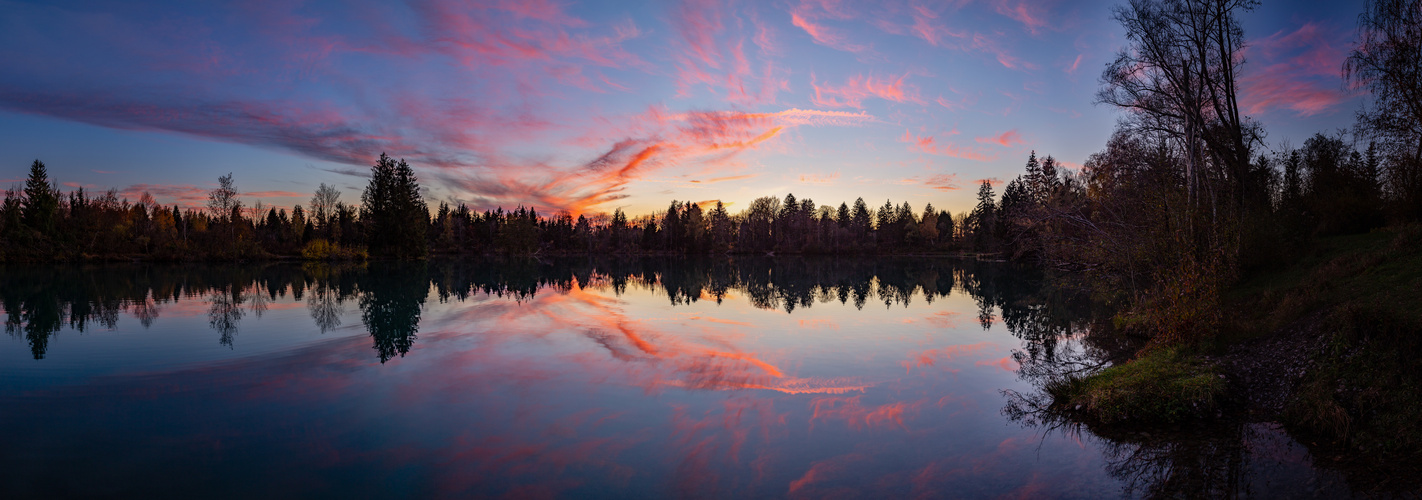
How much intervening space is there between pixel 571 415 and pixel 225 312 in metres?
19.5

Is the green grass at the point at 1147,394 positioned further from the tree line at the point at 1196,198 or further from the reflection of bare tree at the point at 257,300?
the reflection of bare tree at the point at 257,300

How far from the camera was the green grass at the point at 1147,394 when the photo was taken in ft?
27.0

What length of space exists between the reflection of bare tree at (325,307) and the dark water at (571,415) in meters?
0.48

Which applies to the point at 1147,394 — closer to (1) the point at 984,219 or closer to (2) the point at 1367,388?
(2) the point at 1367,388

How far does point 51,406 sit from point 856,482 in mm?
12761

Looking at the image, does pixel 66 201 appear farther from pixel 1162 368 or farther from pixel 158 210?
pixel 1162 368

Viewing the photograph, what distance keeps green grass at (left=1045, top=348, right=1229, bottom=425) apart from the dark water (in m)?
0.52

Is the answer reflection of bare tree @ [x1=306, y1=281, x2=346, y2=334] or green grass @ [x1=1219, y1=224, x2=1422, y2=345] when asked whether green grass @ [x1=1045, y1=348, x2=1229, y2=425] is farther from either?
reflection of bare tree @ [x1=306, y1=281, x2=346, y2=334]

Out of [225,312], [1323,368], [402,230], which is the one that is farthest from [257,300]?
[402,230]

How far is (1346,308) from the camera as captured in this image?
9.19 m

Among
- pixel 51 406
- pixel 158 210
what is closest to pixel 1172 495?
pixel 51 406

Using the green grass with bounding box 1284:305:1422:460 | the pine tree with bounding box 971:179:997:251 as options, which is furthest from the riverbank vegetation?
the pine tree with bounding box 971:179:997:251

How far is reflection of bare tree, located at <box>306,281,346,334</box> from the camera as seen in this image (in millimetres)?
18500

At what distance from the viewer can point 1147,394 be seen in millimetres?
8547
